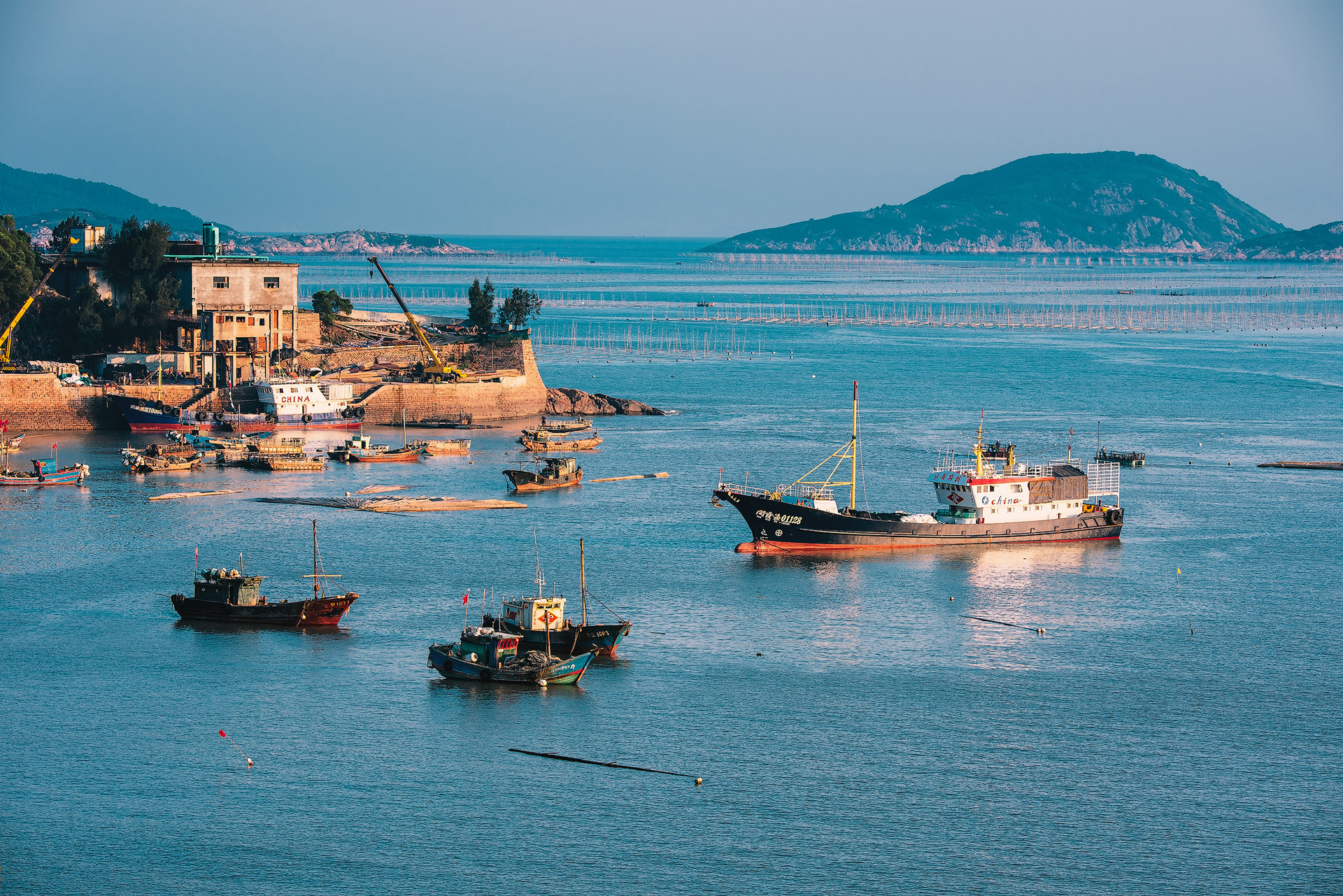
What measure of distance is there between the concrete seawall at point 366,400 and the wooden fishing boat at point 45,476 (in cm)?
1636

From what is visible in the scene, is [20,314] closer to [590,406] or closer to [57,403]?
[57,403]

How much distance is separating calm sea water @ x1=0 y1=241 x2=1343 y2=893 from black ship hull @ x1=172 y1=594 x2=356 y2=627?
918 mm

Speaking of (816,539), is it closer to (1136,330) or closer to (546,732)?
(546,732)

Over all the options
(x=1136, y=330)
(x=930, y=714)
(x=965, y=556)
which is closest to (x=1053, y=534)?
(x=965, y=556)

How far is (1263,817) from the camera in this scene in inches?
1447

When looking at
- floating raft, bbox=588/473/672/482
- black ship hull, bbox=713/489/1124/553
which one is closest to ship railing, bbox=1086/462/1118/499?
black ship hull, bbox=713/489/1124/553

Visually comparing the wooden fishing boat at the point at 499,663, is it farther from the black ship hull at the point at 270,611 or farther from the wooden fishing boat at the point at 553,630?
the black ship hull at the point at 270,611

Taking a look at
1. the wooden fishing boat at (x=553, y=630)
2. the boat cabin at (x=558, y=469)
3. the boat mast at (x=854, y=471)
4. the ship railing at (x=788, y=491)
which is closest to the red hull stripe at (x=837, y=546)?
the boat mast at (x=854, y=471)

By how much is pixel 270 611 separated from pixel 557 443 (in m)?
38.3

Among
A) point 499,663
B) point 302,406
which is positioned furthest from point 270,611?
point 302,406

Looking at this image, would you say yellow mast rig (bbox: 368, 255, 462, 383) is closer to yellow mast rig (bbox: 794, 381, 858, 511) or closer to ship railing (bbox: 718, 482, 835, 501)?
yellow mast rig (bbox: 794, 381, 858, 511)

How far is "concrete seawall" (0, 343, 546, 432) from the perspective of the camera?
9362 centimetres

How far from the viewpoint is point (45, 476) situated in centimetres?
7688

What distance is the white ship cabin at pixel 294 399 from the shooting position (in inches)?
3834
